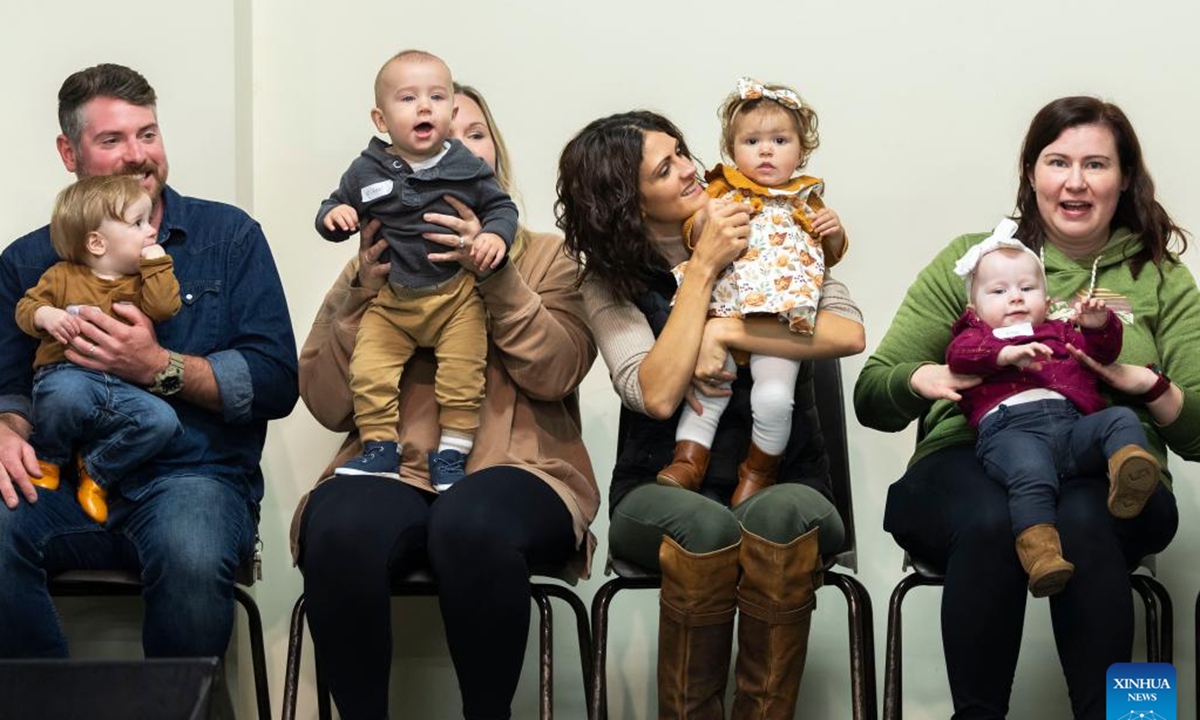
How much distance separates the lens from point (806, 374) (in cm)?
316

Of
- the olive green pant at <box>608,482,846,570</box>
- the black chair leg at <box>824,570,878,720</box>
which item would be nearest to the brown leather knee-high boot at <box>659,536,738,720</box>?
the olive green pant at <box>608,482,846,570</box>

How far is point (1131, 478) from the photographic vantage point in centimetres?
263

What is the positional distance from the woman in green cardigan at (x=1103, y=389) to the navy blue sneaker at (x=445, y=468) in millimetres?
762

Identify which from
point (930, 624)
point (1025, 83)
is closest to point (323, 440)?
point (930, 624)

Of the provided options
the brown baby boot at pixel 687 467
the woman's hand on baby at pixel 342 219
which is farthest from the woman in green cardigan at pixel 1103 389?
the woman's hand on baby at pixel 342 219

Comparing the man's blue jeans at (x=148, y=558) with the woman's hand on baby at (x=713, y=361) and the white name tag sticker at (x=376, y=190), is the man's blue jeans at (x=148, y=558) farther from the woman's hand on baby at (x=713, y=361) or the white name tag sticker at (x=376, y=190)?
the woman's hand on baby at (x=713, y=361)

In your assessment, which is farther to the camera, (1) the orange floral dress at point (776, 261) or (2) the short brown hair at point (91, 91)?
(2) the short brown hair at point (91, 91)

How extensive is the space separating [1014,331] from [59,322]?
5.42 feet

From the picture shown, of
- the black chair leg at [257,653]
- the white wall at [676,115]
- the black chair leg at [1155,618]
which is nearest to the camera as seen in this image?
the black chair leg at [1155,618]

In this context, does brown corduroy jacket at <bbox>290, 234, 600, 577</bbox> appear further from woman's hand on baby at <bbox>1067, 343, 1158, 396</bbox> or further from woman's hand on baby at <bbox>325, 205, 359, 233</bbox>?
woman's hand on baby at <bbox>1067, 343, 1158, 396</bbox>

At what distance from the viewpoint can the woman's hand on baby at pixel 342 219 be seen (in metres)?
2.95

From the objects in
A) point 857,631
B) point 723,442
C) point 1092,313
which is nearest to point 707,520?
point 723,442

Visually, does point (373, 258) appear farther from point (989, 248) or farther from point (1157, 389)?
point (1157, 389)

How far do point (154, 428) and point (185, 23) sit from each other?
1335 millimetres
